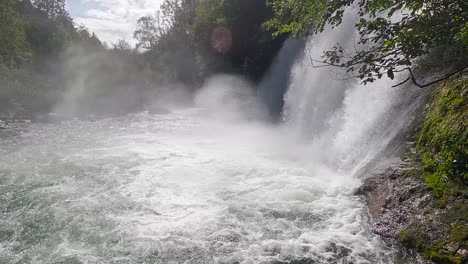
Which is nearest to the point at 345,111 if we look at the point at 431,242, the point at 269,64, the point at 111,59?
the point at 431,242

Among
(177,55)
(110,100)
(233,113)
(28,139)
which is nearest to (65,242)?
(28,139)

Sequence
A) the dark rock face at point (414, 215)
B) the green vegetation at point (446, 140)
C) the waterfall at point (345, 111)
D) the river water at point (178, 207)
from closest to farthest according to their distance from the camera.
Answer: the dark rock face at point (414, 215), the green vegetation at point (446, 140), the river water at point (178, 207), the waterfall at point (345, 111)

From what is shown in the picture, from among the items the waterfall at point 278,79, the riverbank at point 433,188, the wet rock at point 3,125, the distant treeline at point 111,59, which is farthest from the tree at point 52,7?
the riverbank at point 433,188

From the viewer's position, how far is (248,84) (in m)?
23.4

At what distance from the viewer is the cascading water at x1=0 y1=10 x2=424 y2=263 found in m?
5.88

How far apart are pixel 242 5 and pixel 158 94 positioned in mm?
13591

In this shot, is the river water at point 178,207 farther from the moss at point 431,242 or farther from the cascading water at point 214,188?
the moss at point 431,242

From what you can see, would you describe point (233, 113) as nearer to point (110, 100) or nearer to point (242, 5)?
point (242, 5)

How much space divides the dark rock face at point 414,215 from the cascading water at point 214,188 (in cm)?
38

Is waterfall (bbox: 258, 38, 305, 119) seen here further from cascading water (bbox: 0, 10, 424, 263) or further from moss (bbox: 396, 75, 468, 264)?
moss (bbox: 396, 75, 468, 264)

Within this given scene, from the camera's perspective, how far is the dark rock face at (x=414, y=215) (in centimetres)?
505

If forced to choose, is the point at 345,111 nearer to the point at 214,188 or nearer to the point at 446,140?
the point at 446,140

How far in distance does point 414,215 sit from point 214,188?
4915 millimetres

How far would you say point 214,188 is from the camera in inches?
350
